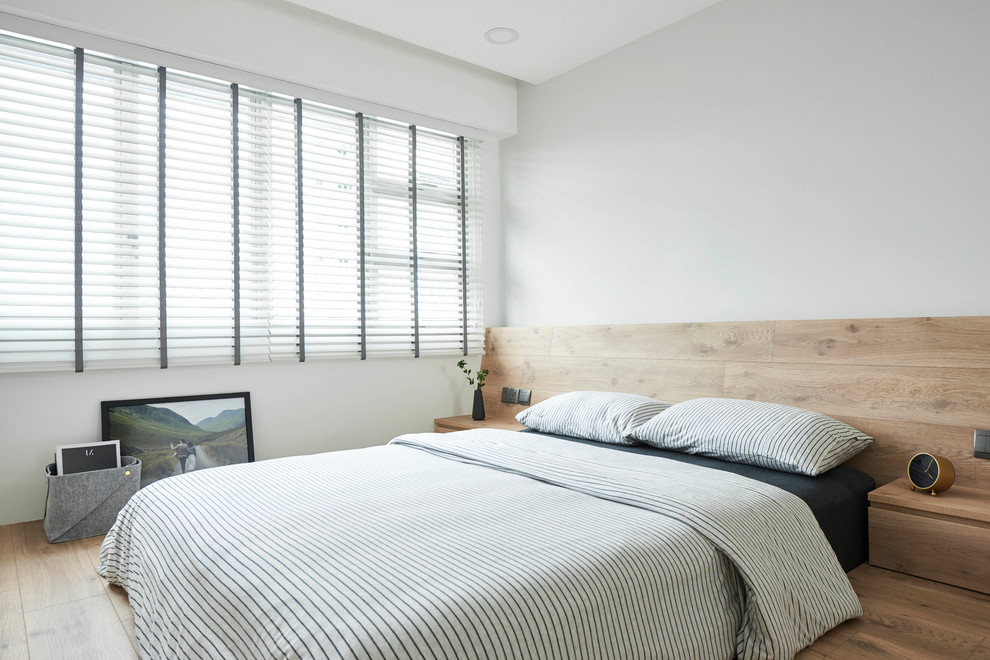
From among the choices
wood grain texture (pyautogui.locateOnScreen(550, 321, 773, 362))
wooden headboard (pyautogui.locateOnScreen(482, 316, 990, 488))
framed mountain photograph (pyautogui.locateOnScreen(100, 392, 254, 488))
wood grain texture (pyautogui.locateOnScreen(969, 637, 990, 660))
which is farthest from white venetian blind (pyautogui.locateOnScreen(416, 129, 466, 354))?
wood grain texture (pyautogui.locateOnScreen(969, 637, 990, 660))

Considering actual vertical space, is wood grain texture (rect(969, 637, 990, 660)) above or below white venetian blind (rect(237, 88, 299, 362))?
→ below

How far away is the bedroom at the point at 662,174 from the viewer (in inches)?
95.0

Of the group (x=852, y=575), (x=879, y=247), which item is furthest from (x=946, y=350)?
(x=852, y=575)

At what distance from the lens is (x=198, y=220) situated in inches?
122

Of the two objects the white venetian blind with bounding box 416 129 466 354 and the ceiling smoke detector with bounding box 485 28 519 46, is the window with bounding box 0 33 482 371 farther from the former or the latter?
the ceiling smoke detector with bounding box 485 28 519 46

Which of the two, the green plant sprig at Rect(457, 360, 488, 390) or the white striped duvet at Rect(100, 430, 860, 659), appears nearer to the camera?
the white striped duvet at Rect(100, 430, 860, 659)

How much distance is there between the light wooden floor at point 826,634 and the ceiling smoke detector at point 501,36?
2.90 metres

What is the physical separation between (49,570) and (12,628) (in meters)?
0.48

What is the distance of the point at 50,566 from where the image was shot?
2285mm

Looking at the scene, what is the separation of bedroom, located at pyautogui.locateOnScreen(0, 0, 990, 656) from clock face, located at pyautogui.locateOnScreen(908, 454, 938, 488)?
2.05 ft

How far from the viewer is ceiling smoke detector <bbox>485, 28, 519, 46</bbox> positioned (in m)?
3.29

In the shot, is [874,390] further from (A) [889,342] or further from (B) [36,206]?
(B) [36,206]

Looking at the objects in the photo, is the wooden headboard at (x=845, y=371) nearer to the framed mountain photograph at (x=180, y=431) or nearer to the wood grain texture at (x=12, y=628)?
the framed mountain photograph at (x=180, y=431)

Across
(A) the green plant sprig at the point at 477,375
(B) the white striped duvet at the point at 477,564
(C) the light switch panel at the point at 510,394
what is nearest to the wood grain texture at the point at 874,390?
(B) the white striped duvet at the point at 477,564
